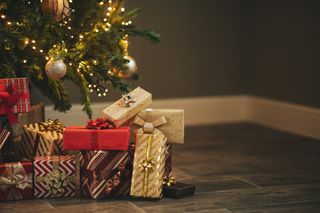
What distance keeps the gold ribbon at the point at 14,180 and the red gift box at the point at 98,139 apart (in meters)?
0.28

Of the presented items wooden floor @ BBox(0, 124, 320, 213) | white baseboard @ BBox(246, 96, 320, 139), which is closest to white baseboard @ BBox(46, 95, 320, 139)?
white baseboard @ BBox(246, 96, 320, 139)

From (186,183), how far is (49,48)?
1.16 metres

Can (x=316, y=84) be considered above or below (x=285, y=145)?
above

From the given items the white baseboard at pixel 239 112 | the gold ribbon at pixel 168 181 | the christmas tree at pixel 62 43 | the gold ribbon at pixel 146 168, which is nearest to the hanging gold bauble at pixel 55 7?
the christmas tree at pixel 62 43

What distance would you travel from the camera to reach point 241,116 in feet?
21.4

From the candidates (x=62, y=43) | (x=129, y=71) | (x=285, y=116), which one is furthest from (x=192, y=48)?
(x=62, y=43)

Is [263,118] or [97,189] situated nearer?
[97,189]

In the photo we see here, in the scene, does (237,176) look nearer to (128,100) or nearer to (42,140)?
(128,100)

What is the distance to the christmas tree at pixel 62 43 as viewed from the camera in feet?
13.6

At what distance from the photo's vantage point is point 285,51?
6.01 metres

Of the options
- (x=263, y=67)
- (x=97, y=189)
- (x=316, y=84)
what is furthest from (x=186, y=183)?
(x=263, y=67)

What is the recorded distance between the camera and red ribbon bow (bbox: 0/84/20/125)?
3836mm

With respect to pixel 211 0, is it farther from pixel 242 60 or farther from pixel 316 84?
pixel 316 84

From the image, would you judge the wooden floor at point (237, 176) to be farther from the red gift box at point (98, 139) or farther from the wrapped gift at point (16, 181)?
the red gift box at point (98, 139)
